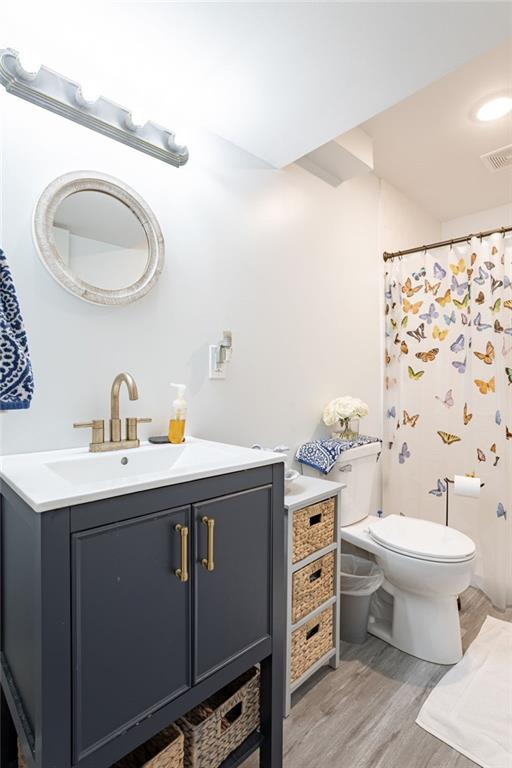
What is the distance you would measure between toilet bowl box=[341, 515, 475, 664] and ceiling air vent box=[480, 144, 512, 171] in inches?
86.3

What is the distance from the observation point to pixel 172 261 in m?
1.63

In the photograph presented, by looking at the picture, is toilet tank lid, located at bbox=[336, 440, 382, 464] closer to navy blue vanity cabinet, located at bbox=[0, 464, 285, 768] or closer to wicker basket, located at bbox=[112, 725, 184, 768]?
navy blue vanity cabinet, located at bbox=[0, 464, 285, 768]

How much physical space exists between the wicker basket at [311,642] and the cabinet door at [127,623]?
67 centimetres

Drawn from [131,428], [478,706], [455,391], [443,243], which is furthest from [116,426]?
[443,243]

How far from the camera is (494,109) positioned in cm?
203

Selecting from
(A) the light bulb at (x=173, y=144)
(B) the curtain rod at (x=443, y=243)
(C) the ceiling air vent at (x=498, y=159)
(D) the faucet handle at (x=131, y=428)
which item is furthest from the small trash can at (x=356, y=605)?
(C) the ceiling air vent at (x=498, y=159)

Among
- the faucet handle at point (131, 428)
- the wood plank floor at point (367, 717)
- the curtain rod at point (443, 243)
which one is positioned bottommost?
the wood plank floor at point (367, 717)

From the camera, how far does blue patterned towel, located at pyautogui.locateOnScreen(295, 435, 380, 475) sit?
2.00m

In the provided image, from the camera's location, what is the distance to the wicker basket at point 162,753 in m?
1.01

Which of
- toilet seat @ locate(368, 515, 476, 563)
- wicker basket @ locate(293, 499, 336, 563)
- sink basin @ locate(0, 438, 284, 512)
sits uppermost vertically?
sink basin @ locate(0, 438, 284, 512)

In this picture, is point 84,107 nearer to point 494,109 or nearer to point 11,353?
point 11,353

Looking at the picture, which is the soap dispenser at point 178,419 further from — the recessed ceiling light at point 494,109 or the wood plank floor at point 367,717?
the recessed ceiling light at point 494,109

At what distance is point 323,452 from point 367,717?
3.42 feet

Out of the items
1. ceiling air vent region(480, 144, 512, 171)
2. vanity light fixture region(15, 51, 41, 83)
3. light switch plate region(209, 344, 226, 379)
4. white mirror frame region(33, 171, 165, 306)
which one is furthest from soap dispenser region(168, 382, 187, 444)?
ceiling air vent region(480, 144, 512, 171)
